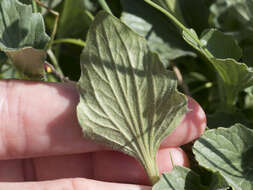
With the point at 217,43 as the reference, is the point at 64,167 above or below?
below

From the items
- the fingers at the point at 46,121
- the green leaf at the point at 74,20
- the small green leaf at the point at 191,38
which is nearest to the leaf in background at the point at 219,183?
the fingers at the point at 46,121

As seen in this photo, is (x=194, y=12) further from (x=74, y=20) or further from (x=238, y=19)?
(x=74, y=20)

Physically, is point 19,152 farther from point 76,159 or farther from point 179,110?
point 179,110

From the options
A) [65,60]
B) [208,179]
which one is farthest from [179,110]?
[65,60]

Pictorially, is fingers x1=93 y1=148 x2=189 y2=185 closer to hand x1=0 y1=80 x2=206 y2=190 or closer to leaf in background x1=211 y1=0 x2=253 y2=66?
hand x1=0 y1=80 x2=206 y2=190

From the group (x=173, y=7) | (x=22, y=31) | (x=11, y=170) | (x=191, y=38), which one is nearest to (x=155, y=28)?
(x=173, y=7)

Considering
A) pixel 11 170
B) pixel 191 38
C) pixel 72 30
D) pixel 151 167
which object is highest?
pixel 191 38

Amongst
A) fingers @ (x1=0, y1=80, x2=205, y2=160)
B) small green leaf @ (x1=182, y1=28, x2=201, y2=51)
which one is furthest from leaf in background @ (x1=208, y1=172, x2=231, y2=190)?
small green leaf @ (x1=182, y1=28, x2=201, y2=51)
